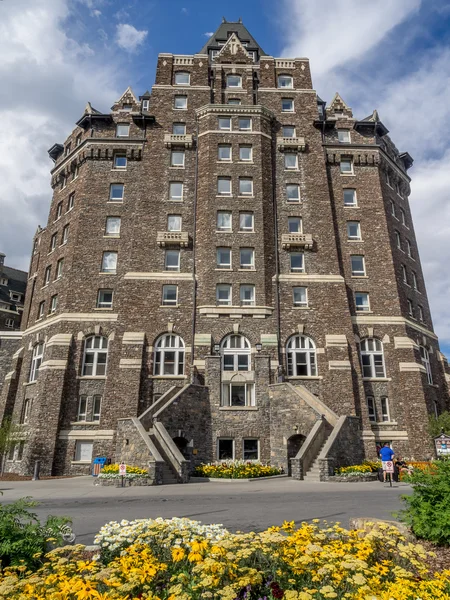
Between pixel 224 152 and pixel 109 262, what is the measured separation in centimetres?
1328

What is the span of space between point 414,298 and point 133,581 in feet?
121

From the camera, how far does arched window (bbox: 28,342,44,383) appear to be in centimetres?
3334

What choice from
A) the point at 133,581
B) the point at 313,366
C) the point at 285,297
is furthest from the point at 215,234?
the point at 133,581

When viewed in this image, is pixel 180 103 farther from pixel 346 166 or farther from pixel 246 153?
pixel 346 166

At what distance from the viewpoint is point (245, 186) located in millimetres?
34938

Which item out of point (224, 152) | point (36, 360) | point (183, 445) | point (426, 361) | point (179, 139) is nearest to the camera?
point (183, 445)

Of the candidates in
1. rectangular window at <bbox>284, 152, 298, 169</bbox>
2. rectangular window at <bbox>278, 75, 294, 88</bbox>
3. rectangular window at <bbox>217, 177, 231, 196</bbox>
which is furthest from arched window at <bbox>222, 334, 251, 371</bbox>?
rectangular window at <bbox>278, 75, 294, 88</bbox>

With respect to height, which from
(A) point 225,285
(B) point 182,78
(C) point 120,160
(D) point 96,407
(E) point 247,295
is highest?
(B) point 182,78

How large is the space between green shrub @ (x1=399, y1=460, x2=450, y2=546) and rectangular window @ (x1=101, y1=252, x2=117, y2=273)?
2878cm

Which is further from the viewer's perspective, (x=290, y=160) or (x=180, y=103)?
(x=180, y=103)

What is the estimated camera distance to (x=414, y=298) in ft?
122

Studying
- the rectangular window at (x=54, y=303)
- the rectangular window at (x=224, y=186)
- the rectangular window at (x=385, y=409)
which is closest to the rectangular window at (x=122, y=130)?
the rectangular window at (x=224, y=186)

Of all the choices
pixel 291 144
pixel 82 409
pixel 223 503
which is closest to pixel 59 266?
pixel 82 409

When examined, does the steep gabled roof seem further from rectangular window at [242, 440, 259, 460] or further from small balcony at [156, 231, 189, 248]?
rectangular window at [242, 440, 259, 460]
